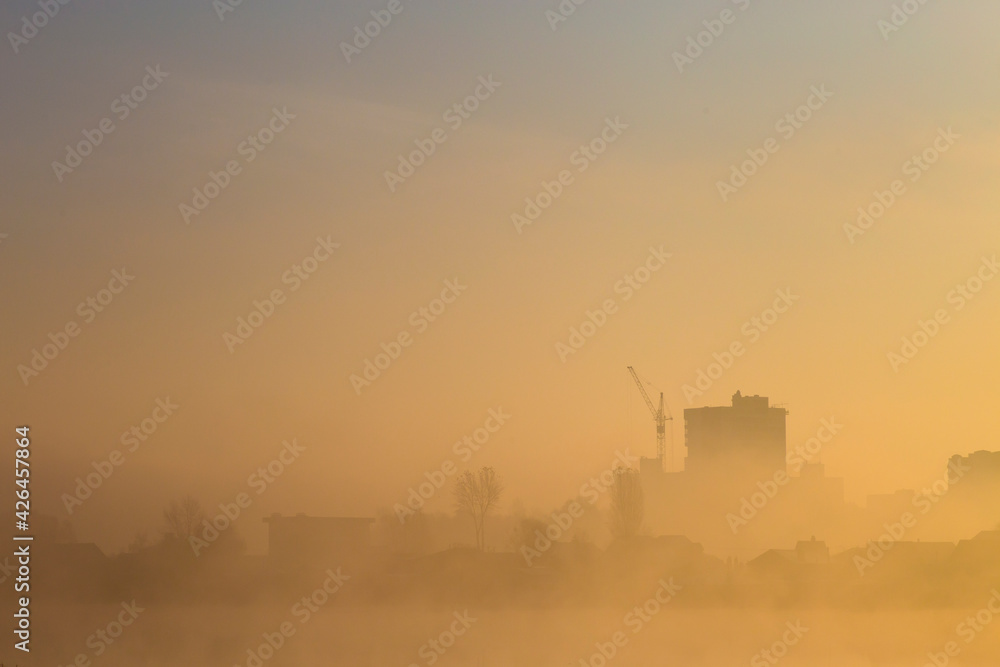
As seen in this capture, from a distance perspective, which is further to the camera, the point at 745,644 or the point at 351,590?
the point at 351,590

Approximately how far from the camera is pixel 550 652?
68125 mm

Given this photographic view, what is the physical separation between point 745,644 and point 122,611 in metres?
50.0

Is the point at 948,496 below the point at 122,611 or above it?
above

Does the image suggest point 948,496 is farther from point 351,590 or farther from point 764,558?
point 351,590

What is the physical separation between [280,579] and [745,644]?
1947 inches

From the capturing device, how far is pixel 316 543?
4579 inches

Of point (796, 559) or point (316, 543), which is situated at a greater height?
point (796, 559)

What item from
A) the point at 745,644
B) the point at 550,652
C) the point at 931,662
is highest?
the point at 931,662

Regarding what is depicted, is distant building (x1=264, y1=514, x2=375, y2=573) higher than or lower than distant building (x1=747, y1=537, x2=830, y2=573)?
lower

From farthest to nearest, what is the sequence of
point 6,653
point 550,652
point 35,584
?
point 35,584 < point 550,652 < point 6,653

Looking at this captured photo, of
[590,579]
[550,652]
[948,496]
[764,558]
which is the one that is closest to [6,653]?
[550,652]

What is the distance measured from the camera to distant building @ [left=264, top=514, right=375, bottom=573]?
114 metres

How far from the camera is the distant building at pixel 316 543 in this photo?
114062 mm

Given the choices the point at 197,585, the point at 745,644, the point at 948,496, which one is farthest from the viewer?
the point at 948,496
